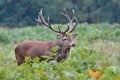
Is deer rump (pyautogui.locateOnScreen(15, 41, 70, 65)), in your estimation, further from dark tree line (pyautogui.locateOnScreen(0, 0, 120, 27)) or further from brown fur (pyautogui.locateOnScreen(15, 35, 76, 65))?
dark tree line (pyautogui.locateOnScreen(0, 0, 120, 27))

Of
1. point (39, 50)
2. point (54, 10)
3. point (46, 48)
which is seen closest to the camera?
point (46, 48)

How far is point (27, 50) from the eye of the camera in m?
12.4

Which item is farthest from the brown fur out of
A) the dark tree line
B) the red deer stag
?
the dark tree line

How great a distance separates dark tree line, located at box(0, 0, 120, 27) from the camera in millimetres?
57812

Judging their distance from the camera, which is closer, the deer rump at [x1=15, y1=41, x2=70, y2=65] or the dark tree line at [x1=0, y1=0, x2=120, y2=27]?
the deer rump at [x1=15, y1=41, x2=70, y2=65]

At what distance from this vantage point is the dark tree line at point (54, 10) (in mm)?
57812

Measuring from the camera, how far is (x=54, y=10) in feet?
193

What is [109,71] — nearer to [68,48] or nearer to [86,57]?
[86,57]

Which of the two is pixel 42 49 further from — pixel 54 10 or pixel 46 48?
pixel 54 10

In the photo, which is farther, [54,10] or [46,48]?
[54,10]

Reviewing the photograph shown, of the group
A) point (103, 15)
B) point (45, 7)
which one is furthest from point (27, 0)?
point (103, 15)

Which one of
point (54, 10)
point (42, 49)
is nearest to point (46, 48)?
point (42, 49)

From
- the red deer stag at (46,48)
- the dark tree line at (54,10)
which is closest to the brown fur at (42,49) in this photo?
the red deer stag at (46,48)

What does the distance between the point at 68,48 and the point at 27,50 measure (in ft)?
3.02
